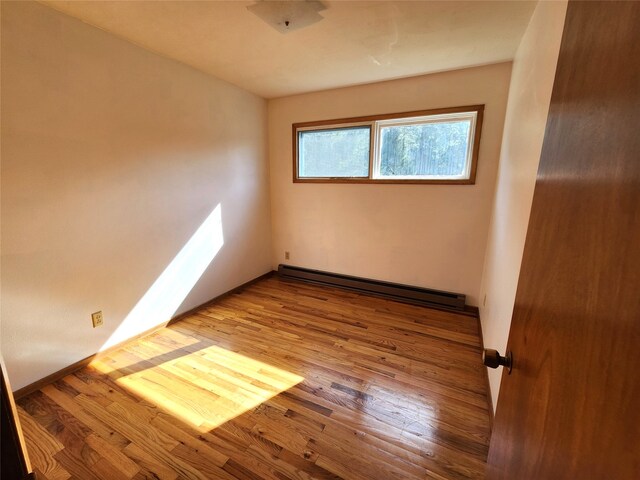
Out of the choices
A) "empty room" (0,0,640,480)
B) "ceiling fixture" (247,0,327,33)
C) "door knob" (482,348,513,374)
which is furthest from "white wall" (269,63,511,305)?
"door knob" (482,348,513,374)

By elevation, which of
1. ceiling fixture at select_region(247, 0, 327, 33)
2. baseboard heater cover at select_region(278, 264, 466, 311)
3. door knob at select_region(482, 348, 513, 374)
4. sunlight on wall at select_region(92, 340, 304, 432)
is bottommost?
sunlight on wall at select_region(92, 340, 304, 432)

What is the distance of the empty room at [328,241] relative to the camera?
0.45m

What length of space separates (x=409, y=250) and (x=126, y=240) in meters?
2.68

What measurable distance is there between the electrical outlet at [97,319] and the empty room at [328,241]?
0.05 ft

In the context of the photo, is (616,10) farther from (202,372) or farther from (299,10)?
(202,372)

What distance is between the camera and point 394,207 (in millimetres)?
2990

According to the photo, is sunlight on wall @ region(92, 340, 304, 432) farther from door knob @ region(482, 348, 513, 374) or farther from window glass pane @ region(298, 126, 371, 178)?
window glass pane @ region(298, 126, 371, 178)

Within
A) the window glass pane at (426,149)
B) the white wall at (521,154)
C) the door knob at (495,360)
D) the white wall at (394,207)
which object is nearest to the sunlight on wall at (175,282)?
the white wall at (394,207)

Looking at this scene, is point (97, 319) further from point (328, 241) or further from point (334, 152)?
point (334, 152)

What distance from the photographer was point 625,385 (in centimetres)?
32

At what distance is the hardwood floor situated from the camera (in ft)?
4.26

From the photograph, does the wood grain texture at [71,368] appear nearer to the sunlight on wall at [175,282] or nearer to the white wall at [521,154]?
the sunlight on wall at [175,282]

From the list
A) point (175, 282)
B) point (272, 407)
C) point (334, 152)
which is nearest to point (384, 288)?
point (334, 152)

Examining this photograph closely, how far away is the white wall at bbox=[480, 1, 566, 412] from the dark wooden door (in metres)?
0.82
